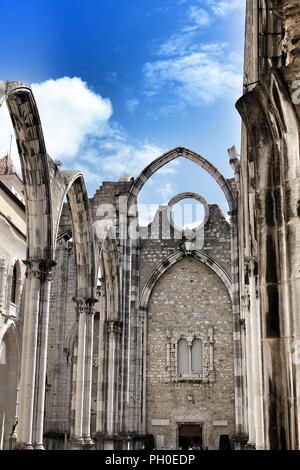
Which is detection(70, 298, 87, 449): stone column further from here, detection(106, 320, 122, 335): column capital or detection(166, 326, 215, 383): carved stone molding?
detection(166, 326, 215, 383): carved stone molding

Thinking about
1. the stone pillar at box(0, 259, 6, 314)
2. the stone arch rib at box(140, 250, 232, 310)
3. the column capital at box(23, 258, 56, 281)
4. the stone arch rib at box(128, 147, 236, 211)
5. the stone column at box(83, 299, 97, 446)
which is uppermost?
the stone arch rib at box(128, 147, 236, 211)

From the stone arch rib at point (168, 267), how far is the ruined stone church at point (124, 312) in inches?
1.5

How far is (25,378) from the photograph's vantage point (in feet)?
34.0

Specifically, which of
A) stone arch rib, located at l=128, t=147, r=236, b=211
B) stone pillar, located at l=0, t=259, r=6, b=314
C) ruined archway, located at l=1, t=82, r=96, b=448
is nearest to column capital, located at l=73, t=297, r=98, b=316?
stone pillar, located at l=0, t=259, r=6, b=314

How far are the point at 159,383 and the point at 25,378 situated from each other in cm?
1045

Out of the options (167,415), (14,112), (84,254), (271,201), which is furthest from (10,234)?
(271,201)

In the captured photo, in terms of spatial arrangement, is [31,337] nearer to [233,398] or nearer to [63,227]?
[63,227]

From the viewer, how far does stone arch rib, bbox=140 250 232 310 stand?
67.8ft

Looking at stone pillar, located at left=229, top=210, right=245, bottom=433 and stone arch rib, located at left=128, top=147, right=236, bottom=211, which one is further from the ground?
stone arch rib, located at left=128, top=147, right=236, bottom=211

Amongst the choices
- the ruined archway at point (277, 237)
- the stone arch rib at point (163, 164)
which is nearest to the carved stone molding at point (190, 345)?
the stone arch rib at point (163, 164)

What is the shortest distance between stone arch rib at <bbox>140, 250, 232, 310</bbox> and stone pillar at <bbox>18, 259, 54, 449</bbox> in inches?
394

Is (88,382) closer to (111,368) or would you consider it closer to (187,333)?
(111,368)

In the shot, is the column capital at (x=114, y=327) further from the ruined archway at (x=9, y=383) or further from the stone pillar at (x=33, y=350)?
the stone pillar at (x=33, y=350)

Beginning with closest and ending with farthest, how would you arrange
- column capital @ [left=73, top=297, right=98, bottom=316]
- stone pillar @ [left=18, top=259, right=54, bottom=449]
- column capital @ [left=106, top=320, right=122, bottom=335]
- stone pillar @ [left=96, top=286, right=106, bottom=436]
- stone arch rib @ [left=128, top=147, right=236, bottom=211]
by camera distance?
stone pillar @ [left=18, top=259, right=54, bottom=449] → column capital @ [left=73, top=297, right=98, bottom=316] → stone pillar @ [left=96, top=286, right=106, bottom=436] → column capital @ [left=106, top=320, right=122, bottom=335] → stone arch rib @ [left=128, top=147, right=236, bottom=211]
